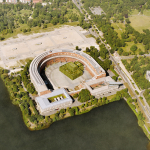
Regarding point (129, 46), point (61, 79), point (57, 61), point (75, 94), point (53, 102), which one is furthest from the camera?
point (129, 46)

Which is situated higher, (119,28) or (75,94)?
Result: (119,28)

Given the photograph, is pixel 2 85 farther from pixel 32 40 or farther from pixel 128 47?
pixel 128 47

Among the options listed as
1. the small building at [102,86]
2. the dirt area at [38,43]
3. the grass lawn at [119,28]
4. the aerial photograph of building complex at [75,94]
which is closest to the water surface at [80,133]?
the aerial photograph of building complex at [75,94]

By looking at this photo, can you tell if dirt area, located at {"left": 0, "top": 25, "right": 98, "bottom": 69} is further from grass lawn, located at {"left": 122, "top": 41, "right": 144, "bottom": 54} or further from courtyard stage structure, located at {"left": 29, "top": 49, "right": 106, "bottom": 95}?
grass lawn, located at {"left": 122, "top": 41, "right": 144, "bottom": 54}

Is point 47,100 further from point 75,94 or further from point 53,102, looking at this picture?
point 75,94

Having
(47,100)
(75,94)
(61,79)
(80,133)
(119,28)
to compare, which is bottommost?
(80,133)

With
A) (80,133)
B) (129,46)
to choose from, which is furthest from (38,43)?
(80,133)

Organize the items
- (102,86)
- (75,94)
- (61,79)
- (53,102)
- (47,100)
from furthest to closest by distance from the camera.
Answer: (61,79)
(102,86)
(75,94)
(47,100)
(53,102)

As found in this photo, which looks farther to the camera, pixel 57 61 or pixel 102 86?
pixel 57 61
